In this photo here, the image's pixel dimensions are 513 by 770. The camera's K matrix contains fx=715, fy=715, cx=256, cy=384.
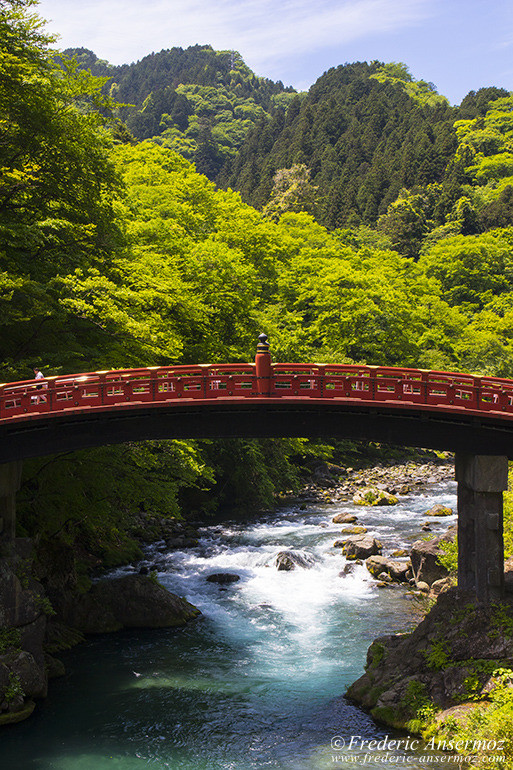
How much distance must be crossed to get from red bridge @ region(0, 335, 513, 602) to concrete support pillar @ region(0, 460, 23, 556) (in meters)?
0.03

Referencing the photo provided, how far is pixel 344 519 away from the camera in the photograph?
3941 centimetres

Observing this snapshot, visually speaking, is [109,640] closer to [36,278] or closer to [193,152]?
[36,278]

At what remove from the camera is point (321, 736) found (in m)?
19.1

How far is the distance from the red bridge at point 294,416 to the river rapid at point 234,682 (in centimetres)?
509

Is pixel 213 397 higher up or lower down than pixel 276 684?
higher up

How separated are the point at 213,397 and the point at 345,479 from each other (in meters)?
30.8

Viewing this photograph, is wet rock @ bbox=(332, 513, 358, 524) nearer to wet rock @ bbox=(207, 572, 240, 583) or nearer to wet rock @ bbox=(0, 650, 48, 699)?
wet rock @ bbox=(207, 572, 240, 583)

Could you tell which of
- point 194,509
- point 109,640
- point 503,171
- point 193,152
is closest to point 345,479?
point 194,509

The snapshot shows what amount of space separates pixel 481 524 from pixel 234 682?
904 cm

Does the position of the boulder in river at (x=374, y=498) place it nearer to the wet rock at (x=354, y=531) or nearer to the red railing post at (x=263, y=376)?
the wet rock at (x=354, y=531)

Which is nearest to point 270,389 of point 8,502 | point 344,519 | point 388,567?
point 8,502

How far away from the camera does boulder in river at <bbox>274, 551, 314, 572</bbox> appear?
32.1 meters

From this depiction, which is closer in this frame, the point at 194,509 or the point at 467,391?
the point at 467,391

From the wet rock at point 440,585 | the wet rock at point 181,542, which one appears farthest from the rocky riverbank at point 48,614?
the wet rock at point 440,585
